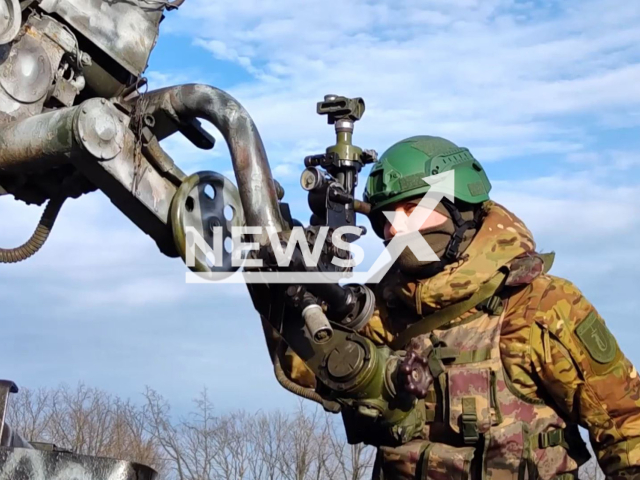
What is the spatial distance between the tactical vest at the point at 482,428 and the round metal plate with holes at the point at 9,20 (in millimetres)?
2029

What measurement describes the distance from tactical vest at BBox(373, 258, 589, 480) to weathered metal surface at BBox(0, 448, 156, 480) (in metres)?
1.62

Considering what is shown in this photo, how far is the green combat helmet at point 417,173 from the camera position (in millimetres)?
4758

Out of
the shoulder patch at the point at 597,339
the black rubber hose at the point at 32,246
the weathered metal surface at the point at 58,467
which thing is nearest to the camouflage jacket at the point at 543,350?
the shoulder patch at the point at 597,339

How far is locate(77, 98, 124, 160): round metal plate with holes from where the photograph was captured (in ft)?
12.1

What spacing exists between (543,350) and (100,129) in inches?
78.1

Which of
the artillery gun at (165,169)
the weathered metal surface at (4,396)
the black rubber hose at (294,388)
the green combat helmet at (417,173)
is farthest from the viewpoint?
the green combat helmet at (417,173)

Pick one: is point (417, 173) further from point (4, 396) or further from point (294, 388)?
point (4, 396)

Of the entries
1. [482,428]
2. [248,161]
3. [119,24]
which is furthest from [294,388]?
[119,24]

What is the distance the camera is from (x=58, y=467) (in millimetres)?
3053

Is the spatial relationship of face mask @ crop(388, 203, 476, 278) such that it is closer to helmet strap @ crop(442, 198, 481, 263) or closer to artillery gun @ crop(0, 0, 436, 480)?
helmet strap @ crop(442, 198, 481, 263)

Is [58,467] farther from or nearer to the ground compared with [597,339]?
nearer to the ground

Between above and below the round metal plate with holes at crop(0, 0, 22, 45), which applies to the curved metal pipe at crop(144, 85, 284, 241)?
below

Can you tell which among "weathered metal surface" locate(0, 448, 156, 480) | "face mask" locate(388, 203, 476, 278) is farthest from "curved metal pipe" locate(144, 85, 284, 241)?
"weathered metal surface" locate(0, 448, 156, 480)

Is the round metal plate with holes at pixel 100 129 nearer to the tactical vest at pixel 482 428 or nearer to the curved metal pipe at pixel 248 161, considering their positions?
the curved metal pipe at pixel 248 161
